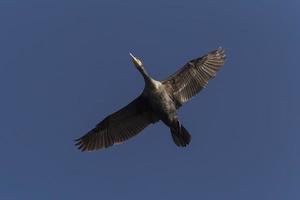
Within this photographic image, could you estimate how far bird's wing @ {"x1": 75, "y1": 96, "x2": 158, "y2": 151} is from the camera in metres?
20.8

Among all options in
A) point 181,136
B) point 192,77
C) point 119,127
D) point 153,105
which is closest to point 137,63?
point 153,105

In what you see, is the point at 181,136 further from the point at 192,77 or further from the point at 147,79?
the point at 192,77

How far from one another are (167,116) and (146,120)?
1.41 m

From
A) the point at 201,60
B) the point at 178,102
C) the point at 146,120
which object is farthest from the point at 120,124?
the point at 201,60

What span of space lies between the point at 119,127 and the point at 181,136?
2.63m

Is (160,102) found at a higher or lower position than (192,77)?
lower

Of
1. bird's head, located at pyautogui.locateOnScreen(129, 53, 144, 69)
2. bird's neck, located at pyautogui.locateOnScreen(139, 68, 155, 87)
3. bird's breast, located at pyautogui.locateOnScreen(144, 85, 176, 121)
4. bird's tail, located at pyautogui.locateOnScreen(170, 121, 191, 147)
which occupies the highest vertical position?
bird's head, located at pyautogui.locateOnScreen(129, 53, 144, 69)

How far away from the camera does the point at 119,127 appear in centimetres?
2108

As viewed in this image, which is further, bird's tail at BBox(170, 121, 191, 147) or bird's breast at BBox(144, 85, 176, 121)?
bird's breast at BBox(144, 85, 176, 121)

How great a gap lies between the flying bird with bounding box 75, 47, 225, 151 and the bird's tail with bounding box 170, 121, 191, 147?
36 millimetres

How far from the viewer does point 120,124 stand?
21.1 meters

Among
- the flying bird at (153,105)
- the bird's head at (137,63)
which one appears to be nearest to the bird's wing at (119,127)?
the flying bird at (153,105)

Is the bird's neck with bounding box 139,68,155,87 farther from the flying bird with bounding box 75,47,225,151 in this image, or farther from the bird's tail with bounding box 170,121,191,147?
the bird's tail with bounding box 170,121,191,147

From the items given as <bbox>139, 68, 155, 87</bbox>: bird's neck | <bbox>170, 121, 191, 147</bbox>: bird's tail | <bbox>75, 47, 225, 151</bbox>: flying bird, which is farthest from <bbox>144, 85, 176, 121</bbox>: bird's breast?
<bbox>170, 121, 191, 147</bbox>: bird's tail
